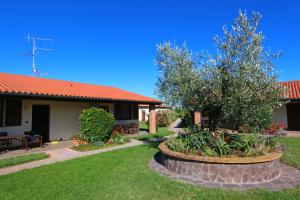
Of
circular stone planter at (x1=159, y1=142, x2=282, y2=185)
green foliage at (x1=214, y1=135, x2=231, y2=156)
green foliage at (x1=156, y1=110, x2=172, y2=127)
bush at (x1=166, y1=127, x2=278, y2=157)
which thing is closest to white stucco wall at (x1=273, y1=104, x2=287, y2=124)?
green foliage at (x1=156, y1=110, x2=172, y2=127)

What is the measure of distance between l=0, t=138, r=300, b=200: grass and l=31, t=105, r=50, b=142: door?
265 inches

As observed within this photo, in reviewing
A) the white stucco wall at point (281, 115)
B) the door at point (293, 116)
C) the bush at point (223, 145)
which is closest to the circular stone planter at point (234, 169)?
the bush at point (223, 145)

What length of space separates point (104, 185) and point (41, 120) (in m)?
9.92

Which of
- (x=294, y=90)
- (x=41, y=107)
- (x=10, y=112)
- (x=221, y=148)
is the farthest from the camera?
(x=294, y=90)

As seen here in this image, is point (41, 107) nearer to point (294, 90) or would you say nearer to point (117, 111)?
point (117, 111)

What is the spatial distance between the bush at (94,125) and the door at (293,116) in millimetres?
15557

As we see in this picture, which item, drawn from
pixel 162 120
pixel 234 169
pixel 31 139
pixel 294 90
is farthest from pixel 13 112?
pixel 294 90

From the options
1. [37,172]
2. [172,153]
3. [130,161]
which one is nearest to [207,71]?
[172,153]

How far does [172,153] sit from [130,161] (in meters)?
1.99

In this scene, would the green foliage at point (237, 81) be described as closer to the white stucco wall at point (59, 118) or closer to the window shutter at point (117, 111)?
the white stucco wall at point (59, 118)

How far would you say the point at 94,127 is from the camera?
39.6ft

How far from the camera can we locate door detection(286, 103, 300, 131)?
1942cm

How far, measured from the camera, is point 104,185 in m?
5.84

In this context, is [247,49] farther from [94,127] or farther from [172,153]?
[94,127]
